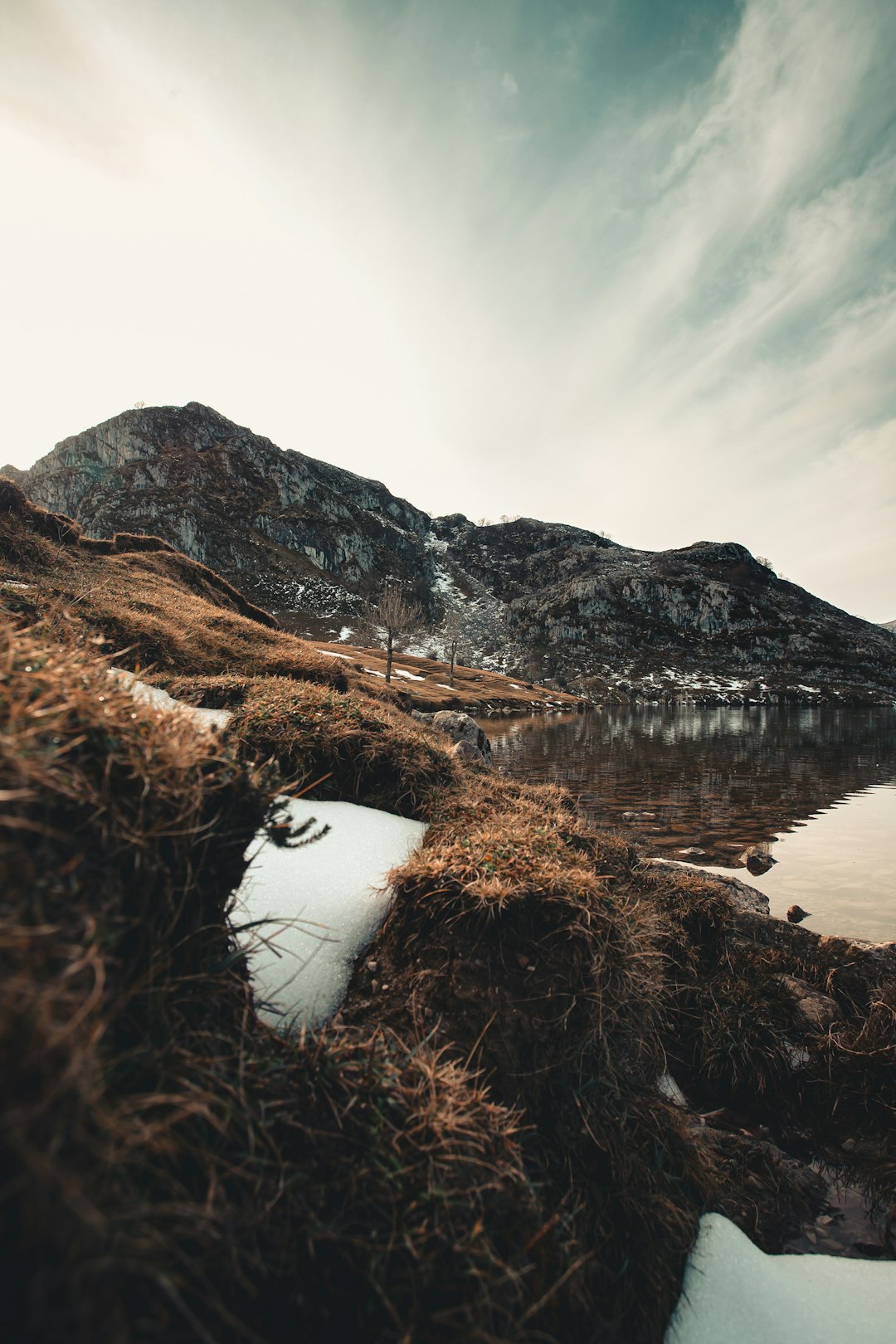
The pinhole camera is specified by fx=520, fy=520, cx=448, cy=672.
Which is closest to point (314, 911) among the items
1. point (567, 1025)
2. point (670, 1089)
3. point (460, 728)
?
point (567, 1025)

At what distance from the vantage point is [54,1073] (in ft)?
3.86

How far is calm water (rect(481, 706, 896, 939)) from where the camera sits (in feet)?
40.2

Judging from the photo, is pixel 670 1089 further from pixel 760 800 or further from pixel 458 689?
pixel 458 689

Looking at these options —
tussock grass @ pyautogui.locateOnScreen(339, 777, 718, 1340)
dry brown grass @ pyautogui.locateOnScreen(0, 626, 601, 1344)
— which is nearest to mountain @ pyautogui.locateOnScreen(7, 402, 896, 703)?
tussock grass @ pyautogui.locateOnScreen(339, 777, 718, 1340)

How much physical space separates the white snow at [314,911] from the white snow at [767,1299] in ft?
8.48

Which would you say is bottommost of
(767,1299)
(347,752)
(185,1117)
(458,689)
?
(767,1299)

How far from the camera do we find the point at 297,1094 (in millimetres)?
2209

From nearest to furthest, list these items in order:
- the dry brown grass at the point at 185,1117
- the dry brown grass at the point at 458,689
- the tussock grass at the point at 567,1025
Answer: the dry brown grass at the point at 185,1117 < the tussock grass at the point at 567,1025 < the dry brown grass at the point at 458,689

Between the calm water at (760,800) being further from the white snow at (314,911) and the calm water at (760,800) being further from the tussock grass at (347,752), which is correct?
the white snow at (314,911)

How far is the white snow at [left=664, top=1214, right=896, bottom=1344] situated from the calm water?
7946 mm

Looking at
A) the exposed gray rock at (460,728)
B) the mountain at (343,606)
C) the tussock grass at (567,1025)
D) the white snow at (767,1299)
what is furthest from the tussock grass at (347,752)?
the mountain at (343,606)

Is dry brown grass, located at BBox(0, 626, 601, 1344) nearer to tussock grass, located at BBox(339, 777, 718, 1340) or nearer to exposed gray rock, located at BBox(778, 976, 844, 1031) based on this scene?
tussock grass, located at BBox(339, 777, 718, 1340)

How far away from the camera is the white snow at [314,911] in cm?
321

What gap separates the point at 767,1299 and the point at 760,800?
23.0 metres
